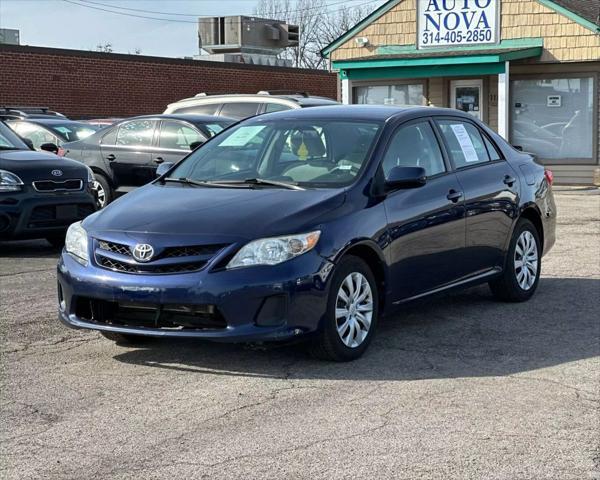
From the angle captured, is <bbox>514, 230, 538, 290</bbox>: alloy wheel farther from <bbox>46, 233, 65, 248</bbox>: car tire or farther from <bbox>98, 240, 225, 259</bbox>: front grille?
<bbox>46, 233, 65, 248</bbox>: car tire

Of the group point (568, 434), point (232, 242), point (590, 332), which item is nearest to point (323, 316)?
point (232, 242)

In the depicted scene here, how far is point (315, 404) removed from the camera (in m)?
5.54

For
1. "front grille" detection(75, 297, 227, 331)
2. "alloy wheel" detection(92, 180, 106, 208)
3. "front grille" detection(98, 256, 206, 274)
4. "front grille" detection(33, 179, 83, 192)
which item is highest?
"front grille" detection(98, 256, 206, 274)

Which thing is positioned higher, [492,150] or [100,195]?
[492,150]

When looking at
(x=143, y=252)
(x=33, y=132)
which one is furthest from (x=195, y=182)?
(x=33, y=132)

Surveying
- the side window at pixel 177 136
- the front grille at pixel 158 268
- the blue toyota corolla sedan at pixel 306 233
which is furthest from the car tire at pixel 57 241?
the front grille at pixel 158 268

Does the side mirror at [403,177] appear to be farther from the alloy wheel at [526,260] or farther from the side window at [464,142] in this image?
the alloy wheel at [526,260]

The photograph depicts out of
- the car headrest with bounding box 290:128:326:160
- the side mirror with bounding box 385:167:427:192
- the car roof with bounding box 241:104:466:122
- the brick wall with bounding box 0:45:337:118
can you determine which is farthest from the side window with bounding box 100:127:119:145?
the brick wall with bounding box 0:45:337:118

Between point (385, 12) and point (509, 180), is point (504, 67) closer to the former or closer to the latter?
point (385, 12)

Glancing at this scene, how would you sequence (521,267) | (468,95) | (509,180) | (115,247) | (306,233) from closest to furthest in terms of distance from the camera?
(306,233) → (115,247) → (509,180) → (521,267) → (468,95)

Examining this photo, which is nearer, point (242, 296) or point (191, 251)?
point (242, 296)

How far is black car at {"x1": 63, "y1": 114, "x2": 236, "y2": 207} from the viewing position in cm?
1439

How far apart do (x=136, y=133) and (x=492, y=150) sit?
744 centimetres

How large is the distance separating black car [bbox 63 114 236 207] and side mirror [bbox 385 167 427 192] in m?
7.63
